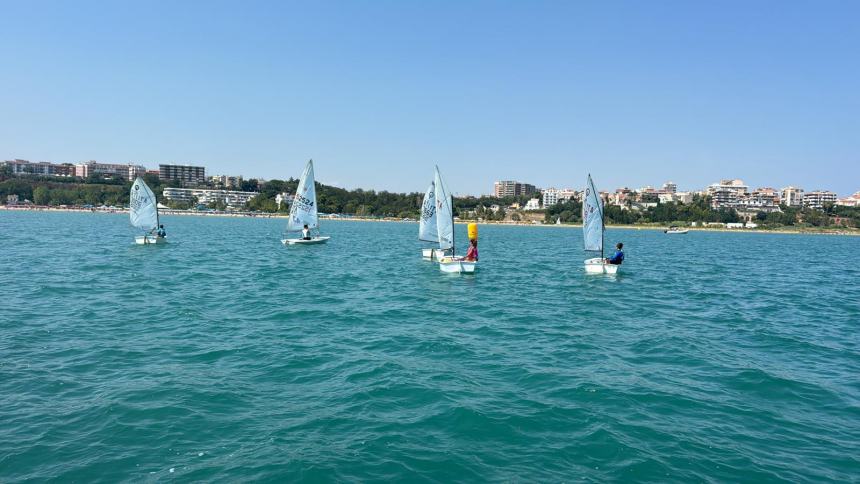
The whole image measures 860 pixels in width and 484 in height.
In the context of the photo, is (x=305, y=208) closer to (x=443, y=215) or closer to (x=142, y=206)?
(x=142, y=206)

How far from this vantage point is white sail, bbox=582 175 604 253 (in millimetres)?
36875

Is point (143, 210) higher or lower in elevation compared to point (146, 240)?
higher

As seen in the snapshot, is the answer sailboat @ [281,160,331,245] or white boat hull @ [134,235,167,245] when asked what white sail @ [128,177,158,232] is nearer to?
white boat hull @ [134,235,167,245]

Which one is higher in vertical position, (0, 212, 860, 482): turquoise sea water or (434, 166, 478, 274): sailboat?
(434, 166, 478, 274): sailboat

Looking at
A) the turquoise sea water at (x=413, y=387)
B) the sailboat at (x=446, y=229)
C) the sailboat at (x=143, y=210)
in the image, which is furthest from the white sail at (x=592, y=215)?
the sailboat at (x=143, y=210)

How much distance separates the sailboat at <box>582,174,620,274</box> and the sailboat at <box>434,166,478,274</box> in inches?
323

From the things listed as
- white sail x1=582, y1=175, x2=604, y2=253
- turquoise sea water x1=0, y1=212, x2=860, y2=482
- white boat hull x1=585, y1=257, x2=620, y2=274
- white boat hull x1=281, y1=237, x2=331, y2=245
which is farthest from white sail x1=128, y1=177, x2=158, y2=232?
white boat hull x1=585, y1=257, x2=620, y2=274

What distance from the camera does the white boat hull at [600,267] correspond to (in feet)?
119

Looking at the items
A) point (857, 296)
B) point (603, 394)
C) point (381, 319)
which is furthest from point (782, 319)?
point (381, 319)

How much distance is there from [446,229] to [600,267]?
10864 mm

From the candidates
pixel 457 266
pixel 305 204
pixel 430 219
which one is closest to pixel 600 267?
pixel 457 266

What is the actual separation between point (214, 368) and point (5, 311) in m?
11.5

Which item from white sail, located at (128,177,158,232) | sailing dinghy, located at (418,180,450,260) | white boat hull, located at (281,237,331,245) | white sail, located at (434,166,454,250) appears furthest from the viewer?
white boat hull, located at (281,237,331,245)

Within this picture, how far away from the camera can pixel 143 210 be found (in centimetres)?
4938
